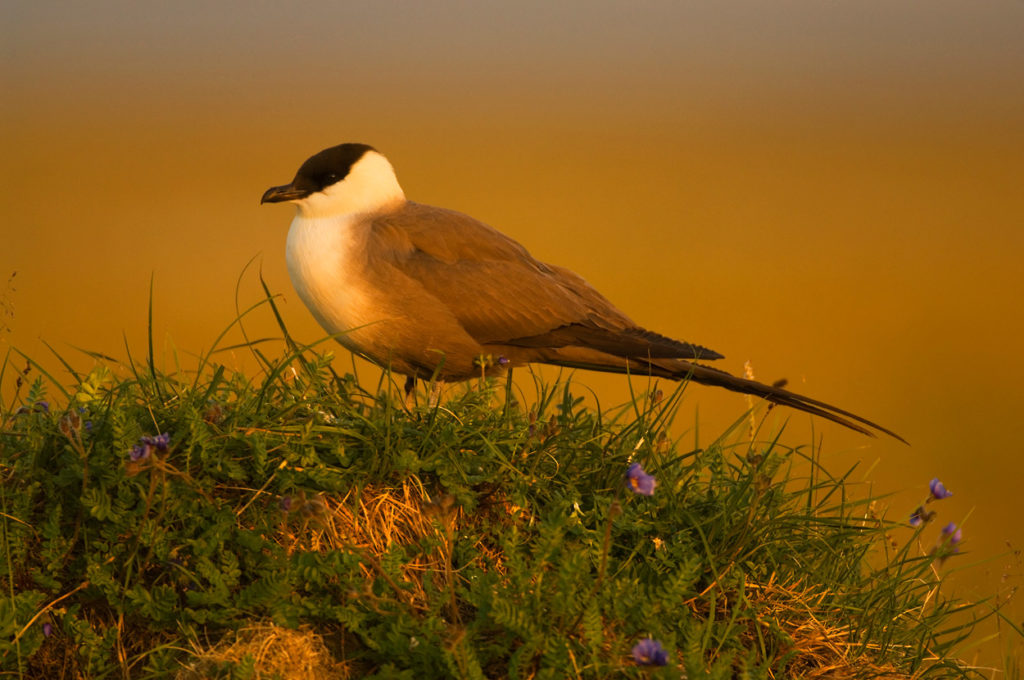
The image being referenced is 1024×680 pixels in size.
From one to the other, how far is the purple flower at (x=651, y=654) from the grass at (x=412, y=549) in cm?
17

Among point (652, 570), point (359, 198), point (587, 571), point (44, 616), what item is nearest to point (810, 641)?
point (652, 570)

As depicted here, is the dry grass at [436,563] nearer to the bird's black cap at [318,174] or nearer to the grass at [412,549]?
the grass at [412,549]

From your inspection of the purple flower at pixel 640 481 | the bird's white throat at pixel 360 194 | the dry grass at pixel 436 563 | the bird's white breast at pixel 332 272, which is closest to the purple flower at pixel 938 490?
the dry grass at pixel 436 563

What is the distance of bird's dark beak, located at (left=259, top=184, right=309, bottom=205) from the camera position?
510 cm

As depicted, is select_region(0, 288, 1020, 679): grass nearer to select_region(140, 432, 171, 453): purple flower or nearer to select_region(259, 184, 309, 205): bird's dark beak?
select_region(140, 432, 171, 453): purple flower

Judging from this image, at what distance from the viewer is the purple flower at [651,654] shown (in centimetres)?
227

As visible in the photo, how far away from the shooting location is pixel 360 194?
515cm

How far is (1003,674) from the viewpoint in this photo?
11.0 feet

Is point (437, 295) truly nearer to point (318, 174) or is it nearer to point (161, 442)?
point (318, 174)

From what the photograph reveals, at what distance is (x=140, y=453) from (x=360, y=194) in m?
2.58

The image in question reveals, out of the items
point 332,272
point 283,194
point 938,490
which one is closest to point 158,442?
point 332,272

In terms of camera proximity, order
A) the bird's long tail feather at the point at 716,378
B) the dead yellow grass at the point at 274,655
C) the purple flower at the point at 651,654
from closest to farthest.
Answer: the purple flower at the point at 651,654 → the dead yellow grass at the point at 274,655 → the bird's long tail feather at the point at 716,378

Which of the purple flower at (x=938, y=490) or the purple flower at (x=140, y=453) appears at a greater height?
the purple flower at (x=938, y=490)

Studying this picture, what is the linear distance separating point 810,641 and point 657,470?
0.65 metres
